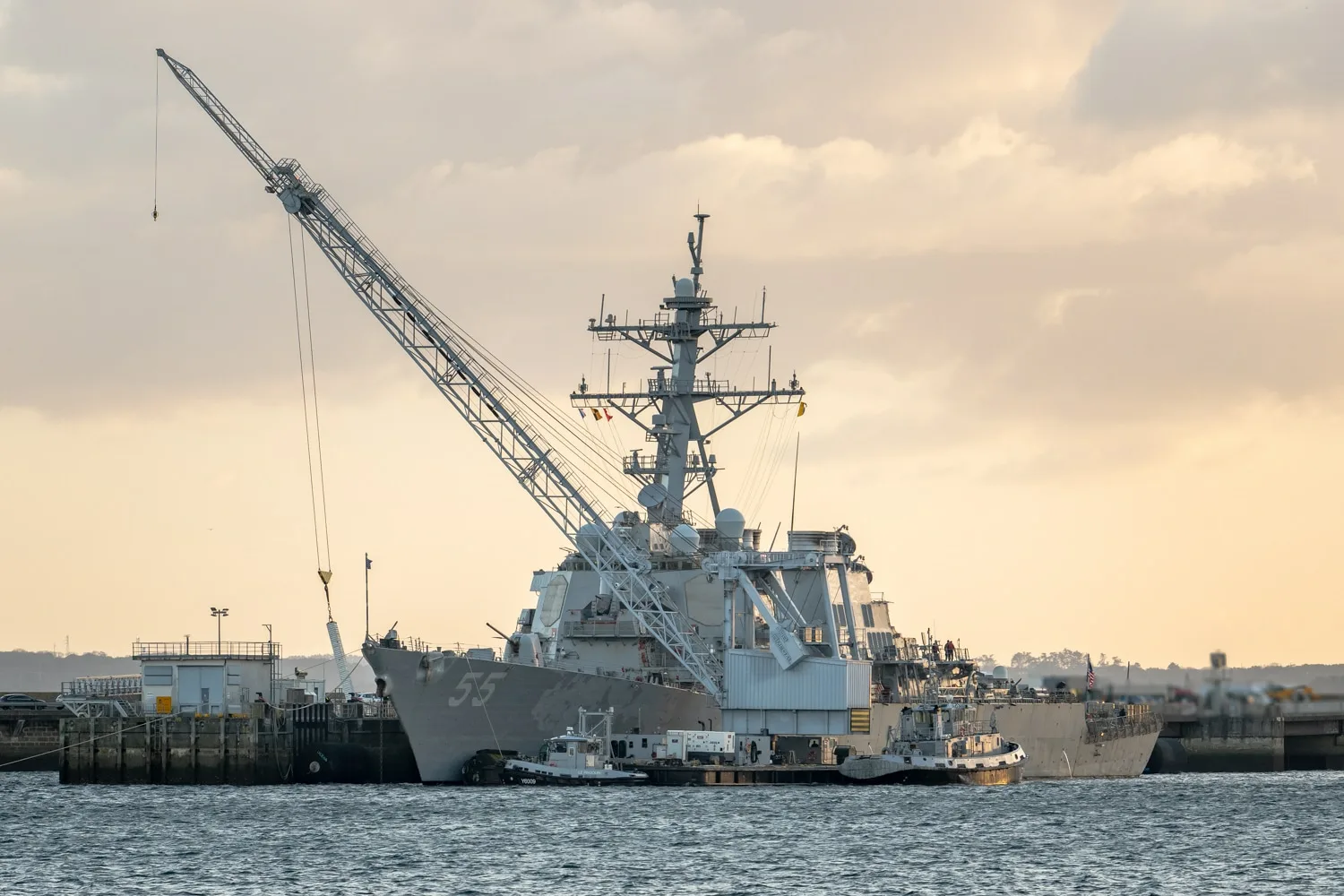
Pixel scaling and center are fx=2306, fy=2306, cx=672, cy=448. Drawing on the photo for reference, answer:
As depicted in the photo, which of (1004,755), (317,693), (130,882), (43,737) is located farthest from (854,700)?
(43,737)

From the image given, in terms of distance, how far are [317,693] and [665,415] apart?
17.0 meters

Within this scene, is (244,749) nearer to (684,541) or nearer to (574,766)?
(574,766)

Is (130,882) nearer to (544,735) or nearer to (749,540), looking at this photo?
(544,735)

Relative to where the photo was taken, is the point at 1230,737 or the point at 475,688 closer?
the point at 475,688

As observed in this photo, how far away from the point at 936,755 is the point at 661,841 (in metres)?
17.3

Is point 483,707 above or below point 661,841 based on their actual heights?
above

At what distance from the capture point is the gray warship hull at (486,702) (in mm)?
72938

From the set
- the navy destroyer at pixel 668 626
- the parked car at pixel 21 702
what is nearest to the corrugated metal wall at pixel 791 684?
the navy destroyer at pixel 668 626

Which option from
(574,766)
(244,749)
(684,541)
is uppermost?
(684,541)

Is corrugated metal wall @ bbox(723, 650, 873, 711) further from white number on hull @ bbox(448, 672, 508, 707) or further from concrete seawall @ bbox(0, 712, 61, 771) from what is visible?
concrete seawall @ bbox(0, 712, 61, 771)

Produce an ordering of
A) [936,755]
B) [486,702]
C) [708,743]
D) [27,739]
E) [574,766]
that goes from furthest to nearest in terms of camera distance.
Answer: [27,739] < [936,755] < [486,702] < [708,743] < [574,766]

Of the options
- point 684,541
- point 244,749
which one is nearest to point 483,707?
point 684,541

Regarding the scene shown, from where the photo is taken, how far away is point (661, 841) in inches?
2375

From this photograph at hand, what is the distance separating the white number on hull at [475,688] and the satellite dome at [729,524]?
1189 cm
